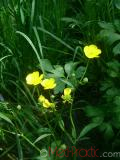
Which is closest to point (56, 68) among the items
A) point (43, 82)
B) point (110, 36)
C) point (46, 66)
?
point (46, 66)

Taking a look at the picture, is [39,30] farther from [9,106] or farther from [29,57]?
[9,106]

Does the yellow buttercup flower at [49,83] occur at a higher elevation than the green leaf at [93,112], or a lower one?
higher

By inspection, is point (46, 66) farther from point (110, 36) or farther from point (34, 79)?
point (110, 36)

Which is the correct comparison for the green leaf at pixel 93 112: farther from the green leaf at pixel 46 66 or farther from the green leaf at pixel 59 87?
the green leaf at pixel 46 66

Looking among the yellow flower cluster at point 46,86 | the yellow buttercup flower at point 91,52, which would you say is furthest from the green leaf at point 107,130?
the yellow buttercup flower at point 91,52

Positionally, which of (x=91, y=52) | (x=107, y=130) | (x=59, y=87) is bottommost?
(x=107, y=130)

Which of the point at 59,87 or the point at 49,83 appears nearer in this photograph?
the point at 49,83

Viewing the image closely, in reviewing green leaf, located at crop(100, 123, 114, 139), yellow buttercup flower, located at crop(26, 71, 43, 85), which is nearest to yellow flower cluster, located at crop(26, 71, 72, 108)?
yellow buttercup flower, located at crop(26, 71, 43, 85)

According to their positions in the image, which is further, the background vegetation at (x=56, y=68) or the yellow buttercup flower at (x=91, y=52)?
the background vegetation at (x=56, y=68)

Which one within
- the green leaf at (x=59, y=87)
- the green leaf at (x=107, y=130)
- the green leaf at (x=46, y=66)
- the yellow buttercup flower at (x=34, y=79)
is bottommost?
the green leaf at (x=107, y=130)
